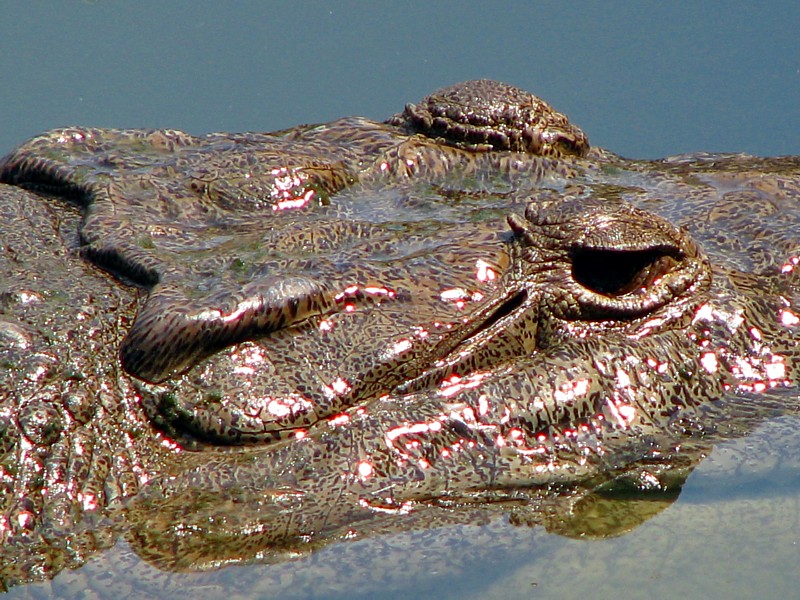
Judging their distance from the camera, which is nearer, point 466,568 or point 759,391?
point 466,568

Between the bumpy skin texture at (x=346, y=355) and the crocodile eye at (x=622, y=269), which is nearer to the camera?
the bumpy skin texture at (x=346, y=355)

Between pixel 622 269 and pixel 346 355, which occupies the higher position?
pixel 622 269

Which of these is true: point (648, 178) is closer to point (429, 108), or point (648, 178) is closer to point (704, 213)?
point (704, 213)

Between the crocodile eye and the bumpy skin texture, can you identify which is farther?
the crocodile eye

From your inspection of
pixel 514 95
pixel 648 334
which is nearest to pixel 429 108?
pixel 514 95

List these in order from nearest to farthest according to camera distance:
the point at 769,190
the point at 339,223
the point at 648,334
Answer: the point at 648,334
the point at 339,223
the point at 769,190
